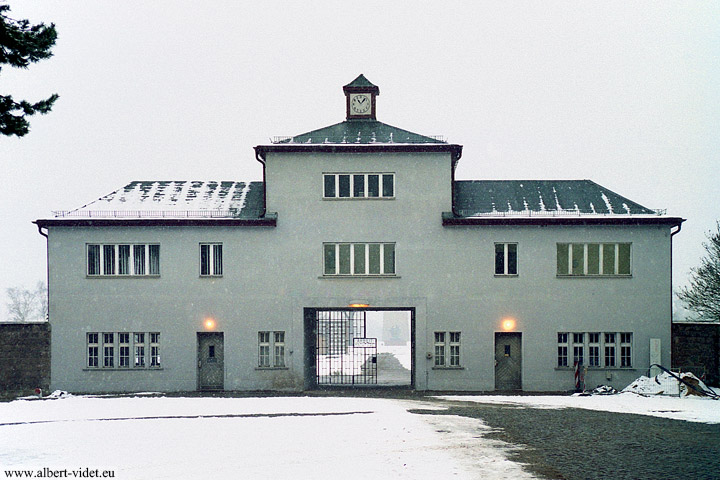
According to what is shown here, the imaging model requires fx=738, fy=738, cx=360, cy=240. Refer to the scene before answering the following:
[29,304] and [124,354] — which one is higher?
[124,354]

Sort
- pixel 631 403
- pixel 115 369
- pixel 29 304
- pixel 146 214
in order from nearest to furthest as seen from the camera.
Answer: pixel 631 403 < pixel 115 369 < pixel 146 214 < pixel 29 304

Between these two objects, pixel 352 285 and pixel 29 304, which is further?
pixel 29 304

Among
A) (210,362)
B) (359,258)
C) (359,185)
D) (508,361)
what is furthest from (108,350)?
(508,361)

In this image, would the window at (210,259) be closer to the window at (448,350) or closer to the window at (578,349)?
the window at (448,350)

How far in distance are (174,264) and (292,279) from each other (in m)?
4.59

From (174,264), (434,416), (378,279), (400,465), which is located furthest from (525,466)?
(174,264)

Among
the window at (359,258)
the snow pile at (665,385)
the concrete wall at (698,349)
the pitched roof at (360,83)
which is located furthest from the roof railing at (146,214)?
the concrete wall at (698,349)

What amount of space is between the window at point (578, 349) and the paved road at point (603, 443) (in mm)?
6976

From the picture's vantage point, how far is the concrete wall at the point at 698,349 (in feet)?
91.2

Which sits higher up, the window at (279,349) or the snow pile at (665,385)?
the window at (279,349)

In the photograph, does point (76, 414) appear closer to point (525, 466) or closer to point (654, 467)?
point (525, 466)

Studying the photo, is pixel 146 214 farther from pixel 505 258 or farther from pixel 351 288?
pixel 505 258

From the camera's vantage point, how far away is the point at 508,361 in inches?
1118

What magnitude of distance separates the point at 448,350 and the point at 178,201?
1235 centimetres
